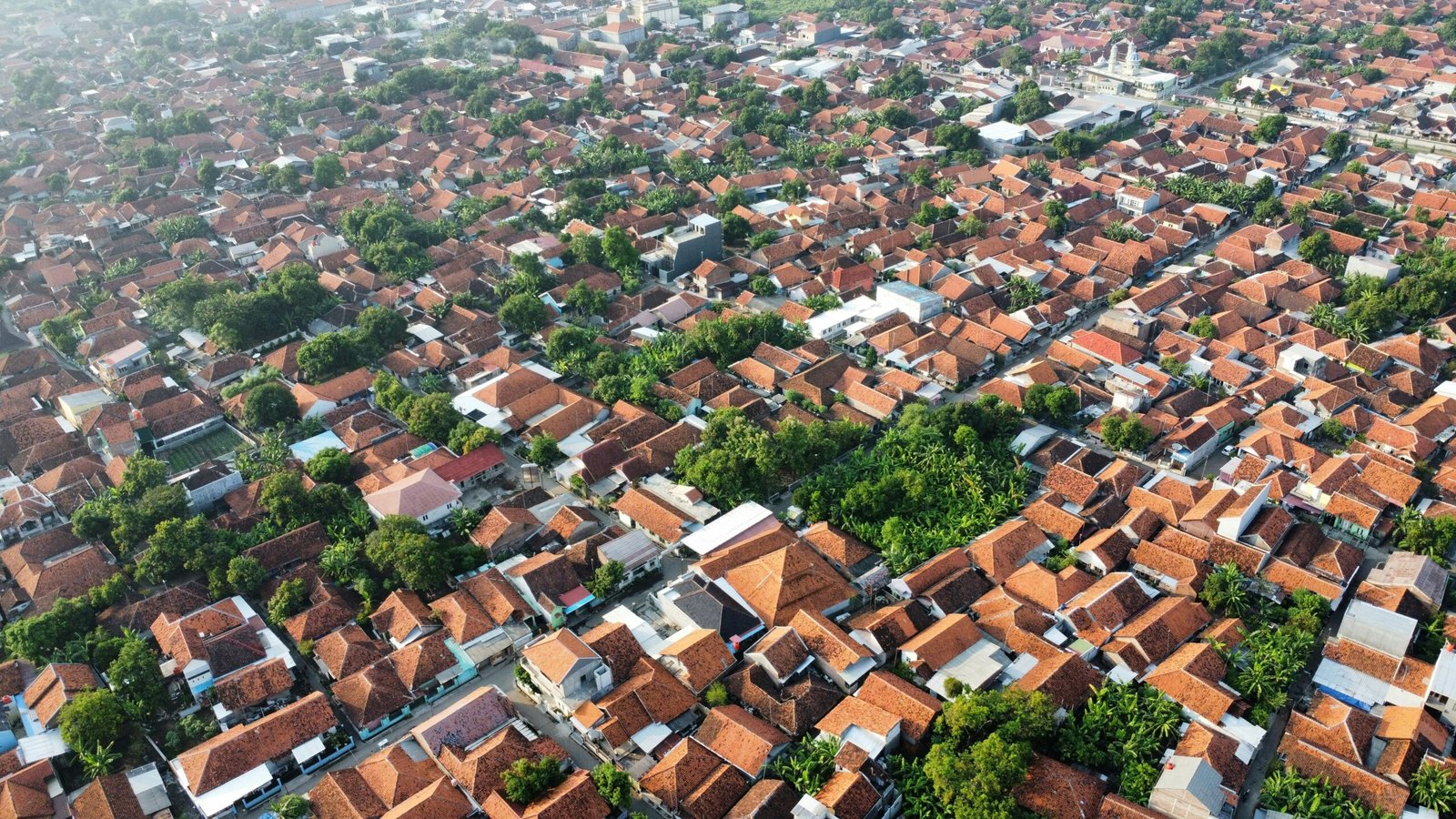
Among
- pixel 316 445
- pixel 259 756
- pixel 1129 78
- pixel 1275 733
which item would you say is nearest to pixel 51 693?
pixel 259 756

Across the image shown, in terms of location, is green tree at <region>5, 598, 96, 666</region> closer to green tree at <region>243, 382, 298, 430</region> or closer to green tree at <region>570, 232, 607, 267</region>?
green tree at <region>243, 382, 298, 430</region>

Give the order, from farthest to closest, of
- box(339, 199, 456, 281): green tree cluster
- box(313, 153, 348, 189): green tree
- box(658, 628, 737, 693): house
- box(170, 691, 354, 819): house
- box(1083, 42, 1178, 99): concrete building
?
box(1083, 42, 1178, 99): concrete building < box(313, 153, 348, 189): green tree < box(339, 199, 456, 281): green tree cluster < box(658, 628, 737, 693): house < box(170, 691, 354, 819): house

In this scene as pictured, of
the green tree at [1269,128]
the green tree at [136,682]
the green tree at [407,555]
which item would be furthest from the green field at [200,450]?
the green tree at [1269,128]

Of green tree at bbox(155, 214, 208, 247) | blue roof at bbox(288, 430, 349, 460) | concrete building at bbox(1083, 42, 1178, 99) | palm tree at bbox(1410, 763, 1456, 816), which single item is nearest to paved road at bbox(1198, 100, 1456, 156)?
concrete building at bbox(1083, 42, 1178, 99)

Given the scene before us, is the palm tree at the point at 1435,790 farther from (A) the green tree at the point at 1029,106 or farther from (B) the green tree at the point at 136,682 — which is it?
(A) the green tree at the point at 1029,106

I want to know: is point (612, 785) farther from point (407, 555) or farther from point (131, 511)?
point (131, 511)

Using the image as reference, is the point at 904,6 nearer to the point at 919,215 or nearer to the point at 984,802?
the point at 919,215

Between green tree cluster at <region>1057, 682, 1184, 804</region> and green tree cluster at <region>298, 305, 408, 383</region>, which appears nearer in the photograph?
green tree cluster at <region>1057, 682, 1184, 804</region>
